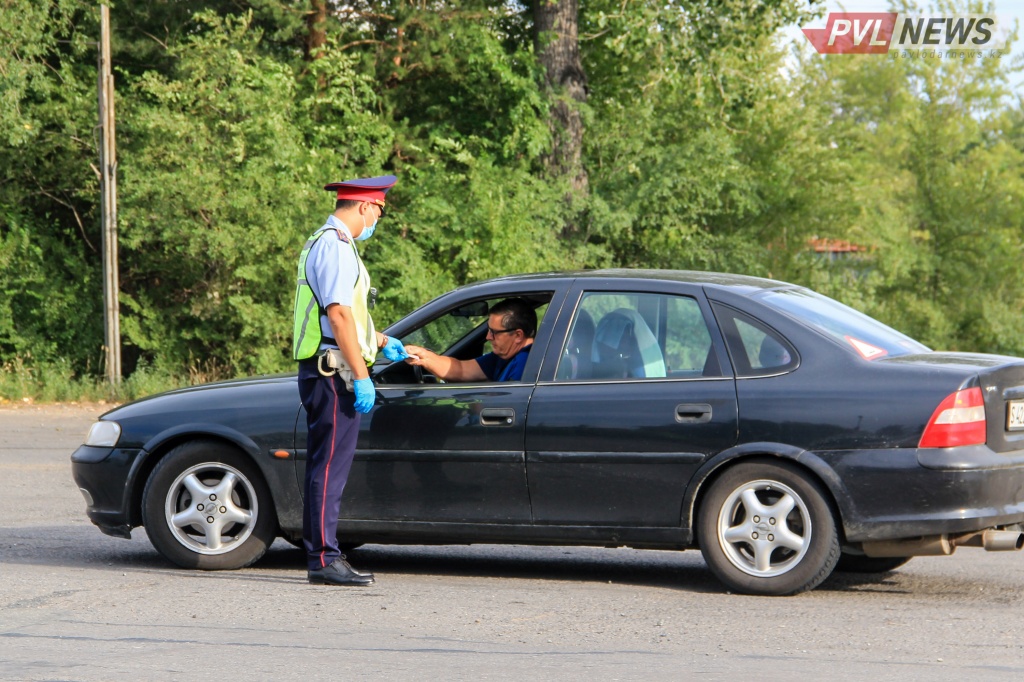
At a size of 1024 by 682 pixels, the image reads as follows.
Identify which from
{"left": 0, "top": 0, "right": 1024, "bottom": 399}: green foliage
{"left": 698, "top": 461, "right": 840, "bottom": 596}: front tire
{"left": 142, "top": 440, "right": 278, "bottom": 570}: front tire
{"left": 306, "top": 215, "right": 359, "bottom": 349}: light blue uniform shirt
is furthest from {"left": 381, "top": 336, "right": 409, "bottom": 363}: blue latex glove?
{"left": 0, "top": 0, "right": 1024, "bottom": 399}: green foliage

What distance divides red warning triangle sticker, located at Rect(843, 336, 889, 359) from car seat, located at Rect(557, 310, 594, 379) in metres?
1.21

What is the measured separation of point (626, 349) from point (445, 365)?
96 centimetres

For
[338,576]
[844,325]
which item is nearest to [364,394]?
[338,576]

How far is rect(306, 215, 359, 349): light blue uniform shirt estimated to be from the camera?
645 cm

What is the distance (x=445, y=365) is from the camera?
6.89 metres

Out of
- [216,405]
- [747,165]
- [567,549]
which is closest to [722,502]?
[567,549]

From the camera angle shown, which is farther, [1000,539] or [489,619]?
[1000,539]

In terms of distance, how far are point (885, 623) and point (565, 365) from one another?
1.90 metres

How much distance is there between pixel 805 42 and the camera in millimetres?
29141

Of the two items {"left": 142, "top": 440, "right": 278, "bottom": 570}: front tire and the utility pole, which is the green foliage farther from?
{"left": 142, "top": 440, "right": 278, "bottom": 570}: front tire

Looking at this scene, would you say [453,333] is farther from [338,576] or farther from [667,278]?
[338,576]

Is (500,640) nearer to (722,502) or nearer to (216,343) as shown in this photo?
(722,502)

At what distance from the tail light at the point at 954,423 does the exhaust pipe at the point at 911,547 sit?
0.44 meters

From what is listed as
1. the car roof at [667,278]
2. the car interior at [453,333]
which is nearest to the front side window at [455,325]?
the car interior at [453,333]
